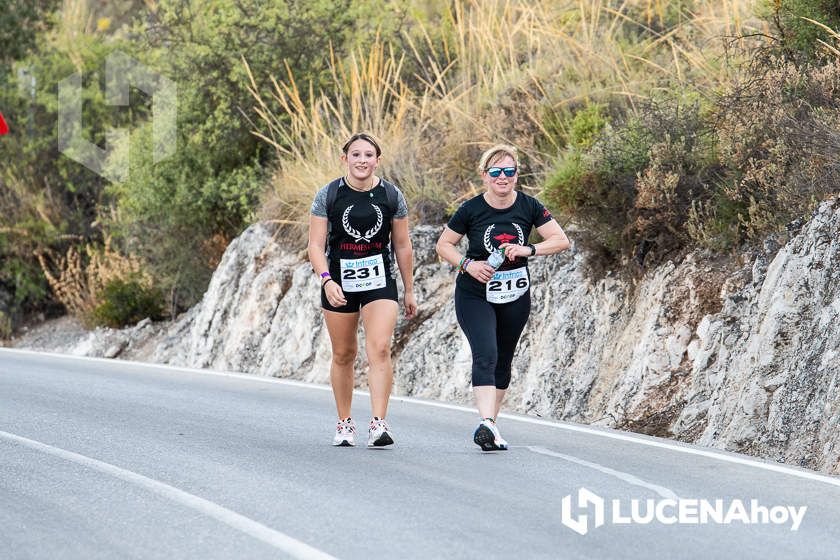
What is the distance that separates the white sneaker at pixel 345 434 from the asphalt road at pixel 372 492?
0.58 feet

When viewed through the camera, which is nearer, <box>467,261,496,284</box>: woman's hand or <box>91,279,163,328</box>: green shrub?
<box>467,261,496,284</box>: woman's hand

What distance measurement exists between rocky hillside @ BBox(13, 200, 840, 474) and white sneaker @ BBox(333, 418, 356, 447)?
8.63 ft


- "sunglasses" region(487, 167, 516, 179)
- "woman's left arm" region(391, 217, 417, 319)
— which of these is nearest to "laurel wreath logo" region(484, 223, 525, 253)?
"sunglasses" region(487, 167, 516, 179)

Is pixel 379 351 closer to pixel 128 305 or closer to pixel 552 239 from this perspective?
Answer: pixel 552 239

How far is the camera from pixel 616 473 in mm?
8250

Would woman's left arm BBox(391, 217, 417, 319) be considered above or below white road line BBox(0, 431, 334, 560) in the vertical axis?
above

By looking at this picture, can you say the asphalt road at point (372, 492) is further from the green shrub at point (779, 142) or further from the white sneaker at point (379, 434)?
the green shrub at point (779, 142)

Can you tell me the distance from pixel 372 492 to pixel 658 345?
4596mm

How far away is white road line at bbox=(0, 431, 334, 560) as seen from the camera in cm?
623

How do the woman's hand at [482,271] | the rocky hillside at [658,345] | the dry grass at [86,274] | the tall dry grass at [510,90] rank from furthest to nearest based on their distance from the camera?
the dry grass at [86,274]
the tall dry grass at [510,90]
the rocky hillside at [658,345]
the woman's hand at [482,271]

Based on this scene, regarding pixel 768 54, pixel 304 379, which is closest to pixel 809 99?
pixel 768 54

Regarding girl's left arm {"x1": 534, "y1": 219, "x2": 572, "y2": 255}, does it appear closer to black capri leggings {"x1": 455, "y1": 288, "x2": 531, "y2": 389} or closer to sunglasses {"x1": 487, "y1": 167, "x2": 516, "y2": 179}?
black capri leggings {"x1": 455, "y1": 288, "x2": 531, "y2": 389}

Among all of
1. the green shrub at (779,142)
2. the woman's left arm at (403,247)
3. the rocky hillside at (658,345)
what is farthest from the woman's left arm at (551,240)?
the green shrub at (779,142)

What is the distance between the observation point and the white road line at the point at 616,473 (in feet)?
25.0
